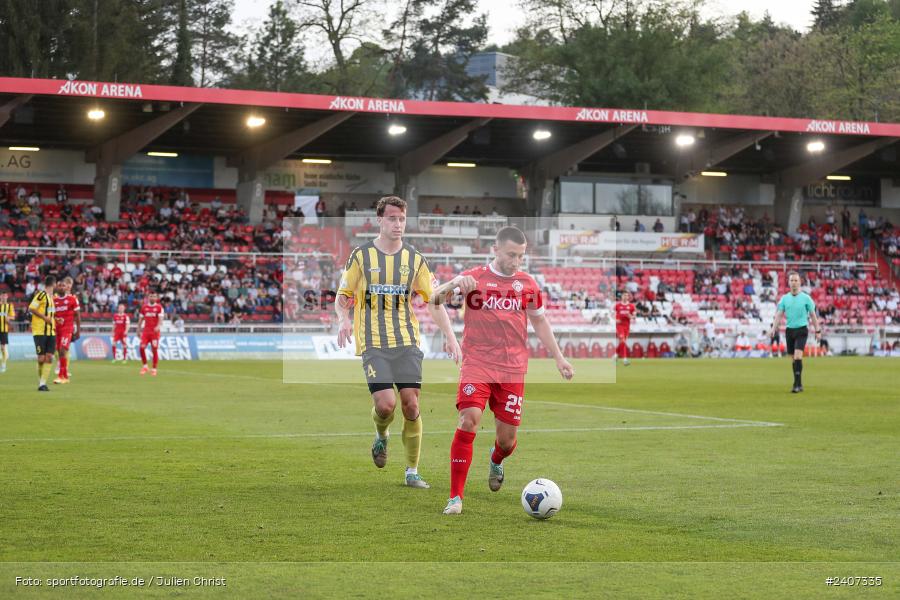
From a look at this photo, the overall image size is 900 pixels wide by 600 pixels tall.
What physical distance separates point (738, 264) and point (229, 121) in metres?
21.5

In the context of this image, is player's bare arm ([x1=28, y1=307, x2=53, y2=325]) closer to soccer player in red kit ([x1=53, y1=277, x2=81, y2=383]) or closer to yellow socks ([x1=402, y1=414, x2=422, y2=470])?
soccer player in red kit ([x1=53, y1=277, x2=81, y2=383])

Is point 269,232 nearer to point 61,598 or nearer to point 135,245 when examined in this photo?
point 135,245

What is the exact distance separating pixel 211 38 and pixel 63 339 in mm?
49509

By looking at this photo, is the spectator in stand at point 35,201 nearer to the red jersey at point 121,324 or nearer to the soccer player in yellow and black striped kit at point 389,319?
the red jersey at point 121,324

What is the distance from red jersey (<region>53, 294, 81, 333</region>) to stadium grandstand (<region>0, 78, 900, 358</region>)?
1547 centimetres

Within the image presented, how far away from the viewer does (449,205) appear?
2148 inches

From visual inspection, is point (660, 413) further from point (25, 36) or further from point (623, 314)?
point (25, 36)

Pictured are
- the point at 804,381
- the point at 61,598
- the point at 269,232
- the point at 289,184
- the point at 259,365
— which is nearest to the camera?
the point at 61,598

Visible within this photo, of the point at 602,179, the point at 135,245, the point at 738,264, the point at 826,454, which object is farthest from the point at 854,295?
the point at 826,454

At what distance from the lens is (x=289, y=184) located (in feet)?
173

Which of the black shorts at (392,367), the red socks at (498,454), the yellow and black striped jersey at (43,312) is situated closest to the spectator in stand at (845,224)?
the yellow and black striped jersey at (43,312)

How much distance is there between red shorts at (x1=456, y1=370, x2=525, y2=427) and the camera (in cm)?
908

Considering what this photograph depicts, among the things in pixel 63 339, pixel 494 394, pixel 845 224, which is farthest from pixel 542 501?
pixel 845 224

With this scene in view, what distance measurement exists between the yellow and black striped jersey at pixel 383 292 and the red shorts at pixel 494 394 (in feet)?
4.32
